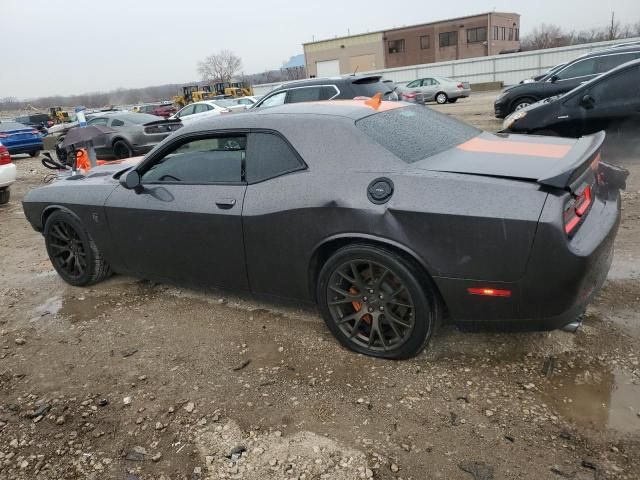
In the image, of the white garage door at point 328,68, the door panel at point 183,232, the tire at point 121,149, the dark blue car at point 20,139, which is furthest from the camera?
the white garage door at point 328,68

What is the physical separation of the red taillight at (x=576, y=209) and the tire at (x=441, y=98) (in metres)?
25.3

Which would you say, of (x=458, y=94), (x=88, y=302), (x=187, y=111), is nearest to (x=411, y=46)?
(x=458, y=94)

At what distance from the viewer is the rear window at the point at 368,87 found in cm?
1010

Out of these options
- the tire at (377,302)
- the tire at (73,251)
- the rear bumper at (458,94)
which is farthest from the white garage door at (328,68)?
the tire at (377,302)

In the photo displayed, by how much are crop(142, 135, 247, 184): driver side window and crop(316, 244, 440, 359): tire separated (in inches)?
39.8

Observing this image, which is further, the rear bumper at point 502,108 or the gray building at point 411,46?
the gray building at point 411,46

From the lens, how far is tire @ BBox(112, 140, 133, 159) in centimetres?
1334

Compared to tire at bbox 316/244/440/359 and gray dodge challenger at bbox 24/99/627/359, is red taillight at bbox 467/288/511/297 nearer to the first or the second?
gray dodge challenger at bbox 24/99/627/359

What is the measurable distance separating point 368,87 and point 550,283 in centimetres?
841

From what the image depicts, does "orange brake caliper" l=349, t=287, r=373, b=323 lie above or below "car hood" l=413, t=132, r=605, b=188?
below

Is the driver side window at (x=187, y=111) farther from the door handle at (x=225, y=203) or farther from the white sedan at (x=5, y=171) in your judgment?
the door handle at (x=225, y=203)

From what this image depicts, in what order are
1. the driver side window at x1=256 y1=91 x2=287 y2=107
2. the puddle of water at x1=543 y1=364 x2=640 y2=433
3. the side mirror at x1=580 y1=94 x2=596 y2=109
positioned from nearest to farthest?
1. the puddle of water at x1=543 y1=364 x2=640 y2=433
2. the side mirror at x1=580 y1=94 x2=596 y2=109
3. the driver side window at x1=256 y1=91 x2=287 y2=107

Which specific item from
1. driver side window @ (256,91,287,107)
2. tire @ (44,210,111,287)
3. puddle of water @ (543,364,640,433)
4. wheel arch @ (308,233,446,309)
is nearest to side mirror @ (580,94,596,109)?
driver side window @ (256,91,287,107)

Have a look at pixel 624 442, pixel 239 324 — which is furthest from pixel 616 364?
pixel 239 324
